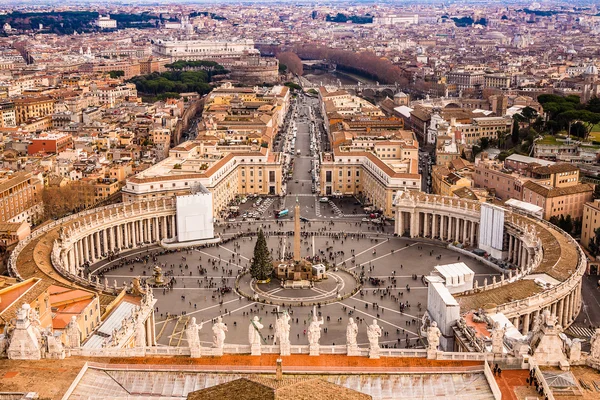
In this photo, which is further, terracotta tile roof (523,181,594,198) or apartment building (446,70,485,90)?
apartment building (446,70,485,90)

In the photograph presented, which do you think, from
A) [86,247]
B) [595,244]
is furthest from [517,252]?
[86,247]

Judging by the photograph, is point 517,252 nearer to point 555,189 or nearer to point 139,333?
point 555,189

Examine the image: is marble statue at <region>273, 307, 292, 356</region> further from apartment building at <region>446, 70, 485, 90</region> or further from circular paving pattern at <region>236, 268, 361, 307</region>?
apartment building at <region>446, 70, 485, 90</region>

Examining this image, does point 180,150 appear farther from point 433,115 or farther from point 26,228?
point 433,115

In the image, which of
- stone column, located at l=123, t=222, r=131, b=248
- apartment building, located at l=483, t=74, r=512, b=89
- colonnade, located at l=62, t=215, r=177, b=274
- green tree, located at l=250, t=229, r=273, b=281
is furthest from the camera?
apartment building, located at l=483, t=74, r=512, b=89

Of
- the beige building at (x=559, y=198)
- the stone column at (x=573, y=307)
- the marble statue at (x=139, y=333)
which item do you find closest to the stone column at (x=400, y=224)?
the beige building at (x=559, y=198)

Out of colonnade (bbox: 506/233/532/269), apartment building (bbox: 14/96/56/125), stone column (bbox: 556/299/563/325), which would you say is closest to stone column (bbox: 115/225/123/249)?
colonnade (bbox: 506/233/532/269)

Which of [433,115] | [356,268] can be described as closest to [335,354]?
[356,268]

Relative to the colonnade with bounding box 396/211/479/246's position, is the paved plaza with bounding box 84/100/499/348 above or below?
below
